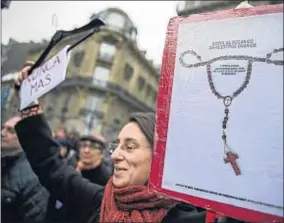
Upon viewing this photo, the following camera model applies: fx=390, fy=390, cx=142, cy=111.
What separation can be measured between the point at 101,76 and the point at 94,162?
27702mm

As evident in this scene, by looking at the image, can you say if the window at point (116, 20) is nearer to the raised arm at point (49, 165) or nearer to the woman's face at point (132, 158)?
the raised arm at point (49, 165)

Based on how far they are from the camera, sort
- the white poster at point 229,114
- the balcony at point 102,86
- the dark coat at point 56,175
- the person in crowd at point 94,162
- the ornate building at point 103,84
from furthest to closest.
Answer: the balcony at point 102,86 < the ornate building at point 103,84 < the person in crowd at point 94,162 < the dark coat at point 56,175 < the white poster at point 229,114

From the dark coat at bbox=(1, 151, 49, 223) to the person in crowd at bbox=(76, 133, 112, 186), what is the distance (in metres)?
0.35

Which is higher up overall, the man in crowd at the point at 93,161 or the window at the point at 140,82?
the window at the point at 140,82

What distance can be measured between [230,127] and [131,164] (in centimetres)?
63

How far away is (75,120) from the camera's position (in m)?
27.8

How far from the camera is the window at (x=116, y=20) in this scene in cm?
3103

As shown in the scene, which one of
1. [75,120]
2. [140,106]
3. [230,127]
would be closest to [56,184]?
[230,127]

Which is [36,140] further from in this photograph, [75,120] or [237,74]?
[75,120]

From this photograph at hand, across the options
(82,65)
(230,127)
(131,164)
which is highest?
(82,65)

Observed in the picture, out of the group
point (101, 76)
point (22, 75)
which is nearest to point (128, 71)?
point (101, 76)

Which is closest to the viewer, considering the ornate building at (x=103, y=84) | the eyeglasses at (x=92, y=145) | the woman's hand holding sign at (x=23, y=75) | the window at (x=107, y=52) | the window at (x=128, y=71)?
the woman's hand holding sign at (x=23, y=75)

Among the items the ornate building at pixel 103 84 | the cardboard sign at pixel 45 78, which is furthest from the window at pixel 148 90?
the cardboard sign at pixel 45 78

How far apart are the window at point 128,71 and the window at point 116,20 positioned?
3.21 meters
